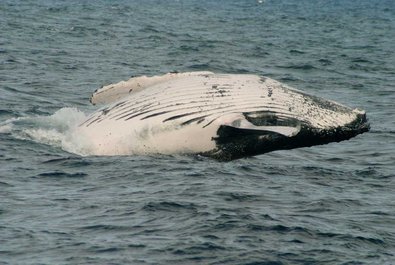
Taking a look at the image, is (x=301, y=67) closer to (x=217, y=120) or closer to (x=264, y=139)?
(x=217, y=120)

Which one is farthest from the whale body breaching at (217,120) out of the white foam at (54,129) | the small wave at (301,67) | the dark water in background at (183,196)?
the small wave at (301,67)

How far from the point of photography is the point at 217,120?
1834 cm

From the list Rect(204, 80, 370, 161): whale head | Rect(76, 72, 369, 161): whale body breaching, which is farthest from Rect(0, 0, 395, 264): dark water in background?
Rect(204, 80, 370, 161): whale head

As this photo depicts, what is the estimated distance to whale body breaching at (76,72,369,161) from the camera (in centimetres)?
1820

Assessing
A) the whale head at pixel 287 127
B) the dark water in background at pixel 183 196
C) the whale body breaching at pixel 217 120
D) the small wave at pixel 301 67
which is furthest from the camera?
the small wave at pixel 301 67

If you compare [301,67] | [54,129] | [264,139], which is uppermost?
[264,139]

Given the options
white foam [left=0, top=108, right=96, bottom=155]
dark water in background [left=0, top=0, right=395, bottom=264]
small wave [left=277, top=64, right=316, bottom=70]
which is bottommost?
small wave [left=277, top=64, right=316, bottom=70]

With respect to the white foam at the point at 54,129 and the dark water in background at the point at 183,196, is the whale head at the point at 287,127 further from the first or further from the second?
the white foam at the point at 54,129

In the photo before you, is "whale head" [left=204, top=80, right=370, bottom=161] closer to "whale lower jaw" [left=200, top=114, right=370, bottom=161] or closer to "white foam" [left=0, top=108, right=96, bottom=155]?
"whale lower jaw" [left=200, top=114, right=370, bottom=161]

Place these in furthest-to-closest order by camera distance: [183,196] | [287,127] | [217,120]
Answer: [217,120]
[287,127]
[183,196]

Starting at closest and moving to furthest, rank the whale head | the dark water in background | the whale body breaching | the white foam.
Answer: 1. the dark water in background
2. the whale head
3. the whale body breaching
4. the white foam

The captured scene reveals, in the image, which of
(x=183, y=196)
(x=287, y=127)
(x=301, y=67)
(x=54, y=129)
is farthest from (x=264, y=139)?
(x=301, y=67)

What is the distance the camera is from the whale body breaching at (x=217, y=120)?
717 inches

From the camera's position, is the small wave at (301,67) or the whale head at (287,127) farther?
the small wave at (301,67)
